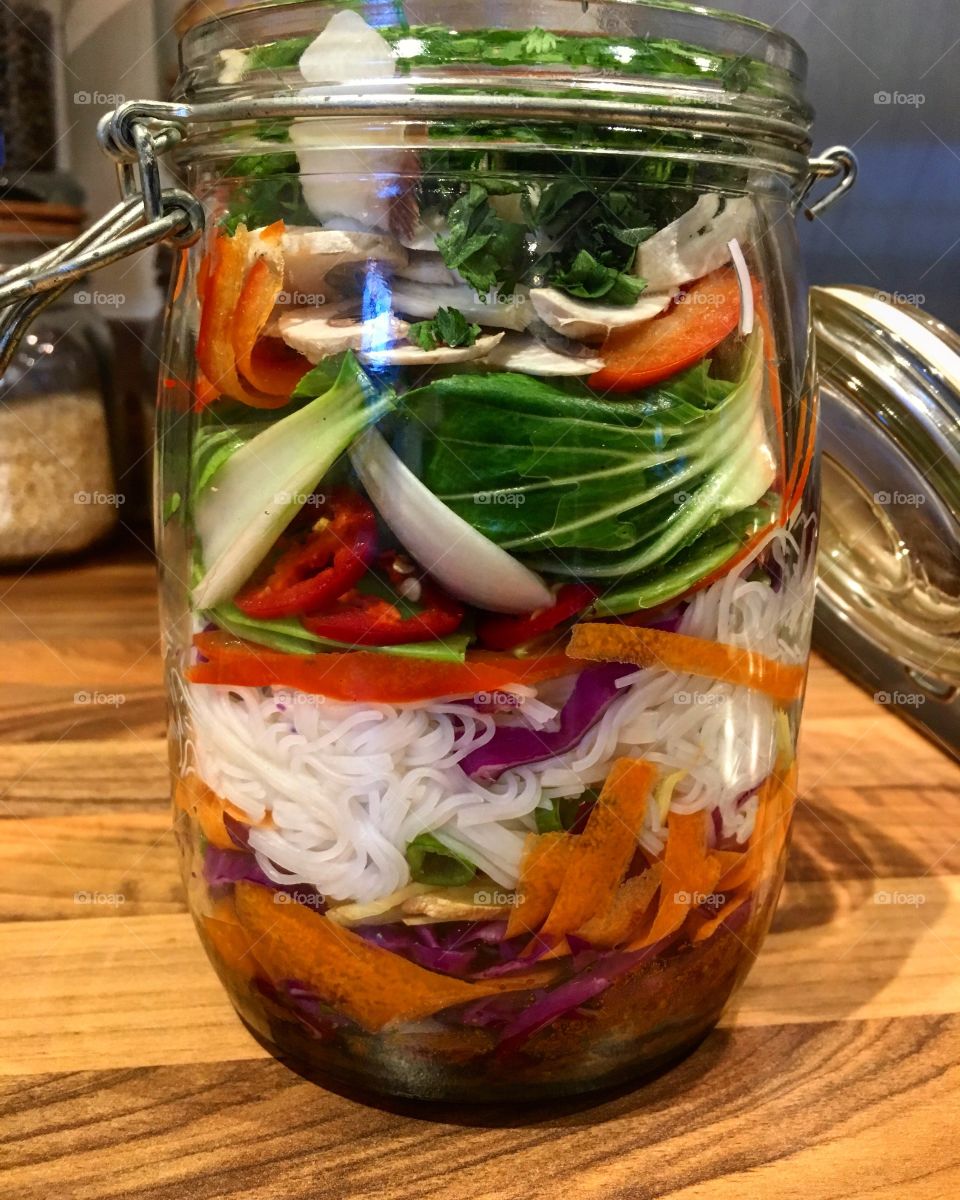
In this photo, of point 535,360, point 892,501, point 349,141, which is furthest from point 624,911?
point 892,501

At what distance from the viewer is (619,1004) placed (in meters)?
0.55

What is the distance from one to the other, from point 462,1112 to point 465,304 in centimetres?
41


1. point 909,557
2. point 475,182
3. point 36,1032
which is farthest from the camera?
point 909,557

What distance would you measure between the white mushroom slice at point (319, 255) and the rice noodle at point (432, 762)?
187mm

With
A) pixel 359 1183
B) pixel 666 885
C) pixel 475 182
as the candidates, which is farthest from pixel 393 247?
pixel 359 1183

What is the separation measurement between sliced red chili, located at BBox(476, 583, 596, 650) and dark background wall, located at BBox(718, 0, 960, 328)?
965mm

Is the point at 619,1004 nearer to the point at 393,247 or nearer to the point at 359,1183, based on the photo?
the point at 359,1183

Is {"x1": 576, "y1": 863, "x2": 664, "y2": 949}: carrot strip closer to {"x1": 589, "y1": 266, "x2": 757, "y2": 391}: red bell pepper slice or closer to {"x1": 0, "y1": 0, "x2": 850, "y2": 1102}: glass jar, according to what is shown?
{"x1": 0, "y1": 0, "x2": 850, "y2": 1102}: glass jar

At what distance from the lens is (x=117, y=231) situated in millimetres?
500

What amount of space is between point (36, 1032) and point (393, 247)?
1.60 feet

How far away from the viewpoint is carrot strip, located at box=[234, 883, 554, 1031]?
516 millimetres

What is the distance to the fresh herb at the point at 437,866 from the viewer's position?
1.63ft

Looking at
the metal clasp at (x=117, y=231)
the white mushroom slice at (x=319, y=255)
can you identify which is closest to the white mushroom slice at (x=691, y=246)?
the white mushroom slice at (x=319, y=255)

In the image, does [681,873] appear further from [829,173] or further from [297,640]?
[829,173]
